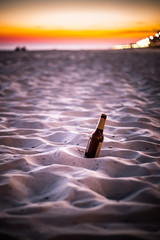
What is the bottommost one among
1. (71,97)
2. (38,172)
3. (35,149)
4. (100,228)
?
(100,228)

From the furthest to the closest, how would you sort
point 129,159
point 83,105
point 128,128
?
point 83,105 < point 128,128 < point 129,159

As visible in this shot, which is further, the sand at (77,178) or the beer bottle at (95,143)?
the beer bottle at (95,143)

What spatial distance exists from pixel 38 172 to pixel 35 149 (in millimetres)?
501

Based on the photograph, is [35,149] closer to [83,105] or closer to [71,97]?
[83,105]

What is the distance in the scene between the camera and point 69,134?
2326 mm

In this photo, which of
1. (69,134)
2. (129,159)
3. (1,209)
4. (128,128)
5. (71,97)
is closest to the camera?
(1,209)

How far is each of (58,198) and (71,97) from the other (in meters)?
3.38

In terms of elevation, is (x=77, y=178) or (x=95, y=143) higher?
(x=95, y=143)

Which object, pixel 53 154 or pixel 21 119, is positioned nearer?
pixel 53 154

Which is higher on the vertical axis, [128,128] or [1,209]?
[128,128]

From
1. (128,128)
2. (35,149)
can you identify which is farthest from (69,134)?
(128,128)

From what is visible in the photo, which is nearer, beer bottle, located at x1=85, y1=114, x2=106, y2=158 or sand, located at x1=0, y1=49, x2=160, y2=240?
sand, located at x1=0, y1=49, x2=160, y2=240

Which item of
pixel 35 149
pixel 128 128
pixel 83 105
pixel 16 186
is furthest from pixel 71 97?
pixel 16 186

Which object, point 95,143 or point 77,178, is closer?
point 77,178
